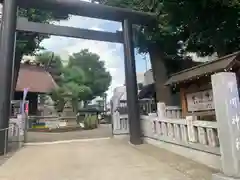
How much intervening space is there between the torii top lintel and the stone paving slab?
203 inches

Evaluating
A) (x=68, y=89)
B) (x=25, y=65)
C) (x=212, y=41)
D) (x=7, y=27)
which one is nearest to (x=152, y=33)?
(x=212, y=41)

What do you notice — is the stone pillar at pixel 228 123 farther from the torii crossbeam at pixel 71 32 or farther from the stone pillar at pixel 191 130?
the torii crossbeam at pixel 71 32

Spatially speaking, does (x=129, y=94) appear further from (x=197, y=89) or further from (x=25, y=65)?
(x=25, y=65)

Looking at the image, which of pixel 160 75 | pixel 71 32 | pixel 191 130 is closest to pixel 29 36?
pixel 71 32

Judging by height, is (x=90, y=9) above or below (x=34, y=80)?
above

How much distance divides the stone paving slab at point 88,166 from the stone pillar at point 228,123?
0.88m

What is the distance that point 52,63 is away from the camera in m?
31.1

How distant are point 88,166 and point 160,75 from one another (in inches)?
333

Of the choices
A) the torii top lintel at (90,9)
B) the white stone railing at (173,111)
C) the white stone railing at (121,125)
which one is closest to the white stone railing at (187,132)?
the white stone railing at (173,111)

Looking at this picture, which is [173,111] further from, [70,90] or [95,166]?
[70,90]

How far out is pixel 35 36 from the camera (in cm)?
1541

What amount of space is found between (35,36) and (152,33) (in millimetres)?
8382

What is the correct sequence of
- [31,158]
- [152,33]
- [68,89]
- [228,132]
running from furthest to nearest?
[68,89], [152,33], [31,158], [228,132]

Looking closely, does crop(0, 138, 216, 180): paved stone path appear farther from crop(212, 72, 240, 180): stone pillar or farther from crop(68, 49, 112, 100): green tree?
crop(68, 49, 112, 100): green tree
